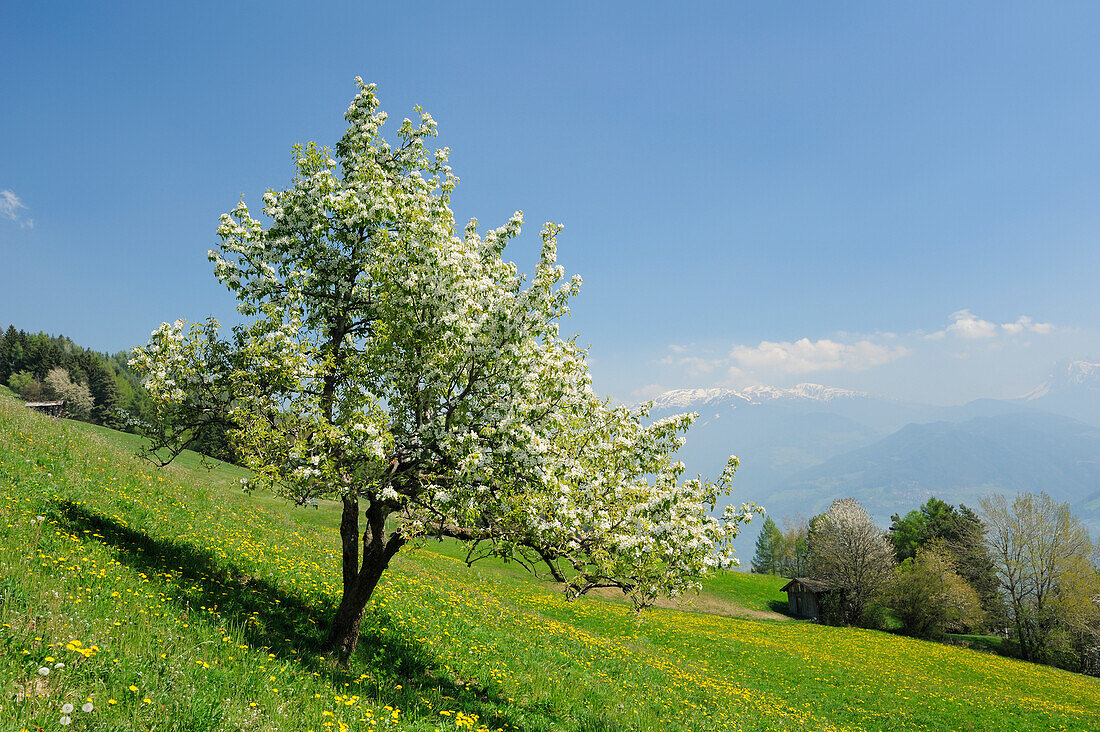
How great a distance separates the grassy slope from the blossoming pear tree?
245 cm

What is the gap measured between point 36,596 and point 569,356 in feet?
35.2

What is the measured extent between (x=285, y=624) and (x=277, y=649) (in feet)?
6.78

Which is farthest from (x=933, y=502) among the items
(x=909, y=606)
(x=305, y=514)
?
(x=305, y=514)

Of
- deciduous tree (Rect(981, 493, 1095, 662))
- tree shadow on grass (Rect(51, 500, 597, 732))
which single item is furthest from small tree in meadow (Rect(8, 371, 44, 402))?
deciduous tree (Rect(981, 493, 1095, 662))

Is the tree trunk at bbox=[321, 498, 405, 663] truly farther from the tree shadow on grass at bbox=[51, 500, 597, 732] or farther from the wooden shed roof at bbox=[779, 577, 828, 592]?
the wooden shed roof at bbox=[779, 577, 828, 592]

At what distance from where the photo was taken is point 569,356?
43.2 feet

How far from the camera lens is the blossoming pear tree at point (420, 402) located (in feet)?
35.0

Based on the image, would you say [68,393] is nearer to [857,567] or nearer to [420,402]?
[420,402]

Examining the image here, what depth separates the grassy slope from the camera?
7.08m

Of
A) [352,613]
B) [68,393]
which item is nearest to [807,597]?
[352,613]

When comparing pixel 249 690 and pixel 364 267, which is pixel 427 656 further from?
pixel 364 267

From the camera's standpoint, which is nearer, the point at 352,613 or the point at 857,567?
the point at 352,613

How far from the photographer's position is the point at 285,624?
12484 millimetres

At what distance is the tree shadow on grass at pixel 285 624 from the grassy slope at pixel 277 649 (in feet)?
0.23
